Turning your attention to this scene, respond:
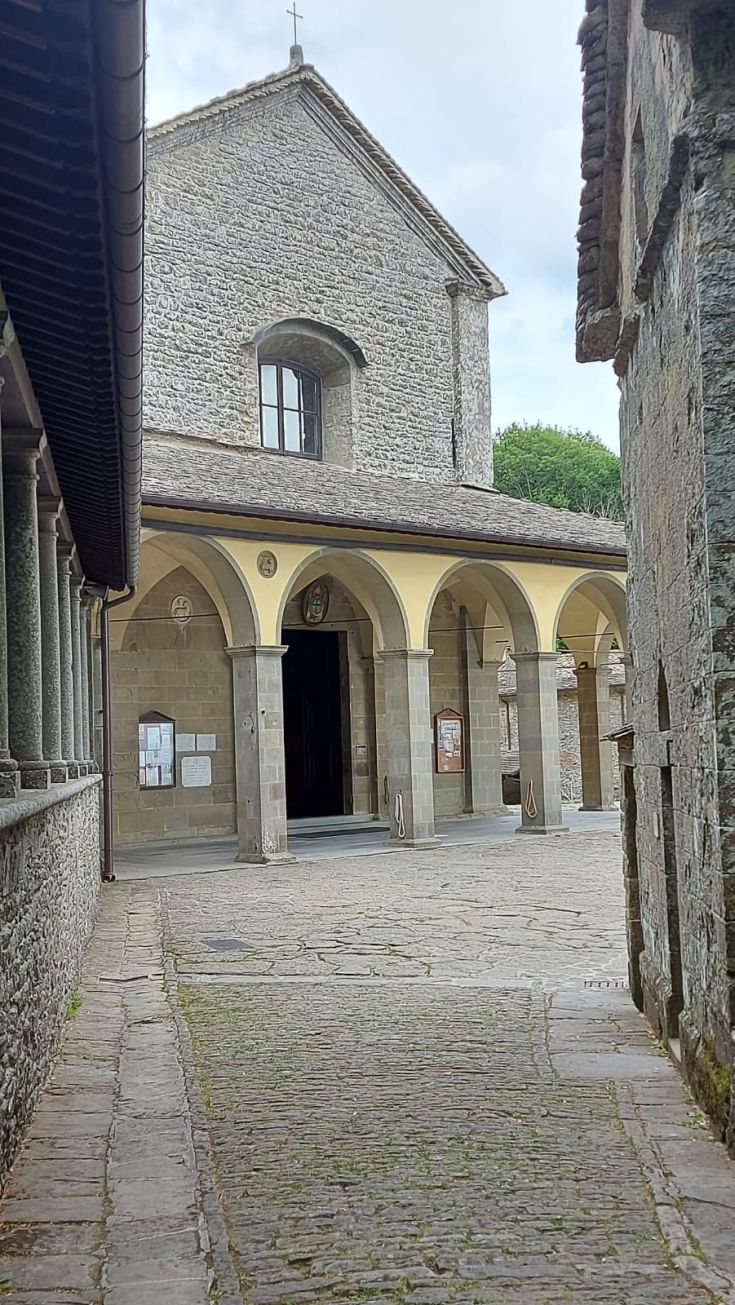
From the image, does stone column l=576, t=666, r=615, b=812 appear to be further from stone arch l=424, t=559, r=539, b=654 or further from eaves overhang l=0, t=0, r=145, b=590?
eaves overhang l=0, t=0, r=145, b=590

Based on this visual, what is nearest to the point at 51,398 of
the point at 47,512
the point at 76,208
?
the point at 47,512

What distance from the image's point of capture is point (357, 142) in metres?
21.8

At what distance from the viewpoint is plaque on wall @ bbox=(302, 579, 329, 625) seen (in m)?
21.1

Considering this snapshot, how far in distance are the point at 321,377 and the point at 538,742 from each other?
723 cm

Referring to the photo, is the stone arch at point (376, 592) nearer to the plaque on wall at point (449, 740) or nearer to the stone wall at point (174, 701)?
the stone wall at point (174, 701)

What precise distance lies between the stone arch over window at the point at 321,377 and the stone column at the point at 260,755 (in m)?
5.65

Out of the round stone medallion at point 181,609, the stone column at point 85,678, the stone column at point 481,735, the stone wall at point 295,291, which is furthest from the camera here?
the stone column at point 481,735

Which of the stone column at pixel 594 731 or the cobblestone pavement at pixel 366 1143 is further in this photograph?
the stone column at pixel 594 731

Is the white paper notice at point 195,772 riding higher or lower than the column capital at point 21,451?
lower

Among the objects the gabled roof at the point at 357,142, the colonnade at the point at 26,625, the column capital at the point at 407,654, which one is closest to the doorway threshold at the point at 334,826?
the column capital at the point at 407,654

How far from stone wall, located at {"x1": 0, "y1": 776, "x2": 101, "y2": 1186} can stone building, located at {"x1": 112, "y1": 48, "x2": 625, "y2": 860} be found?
6.93m

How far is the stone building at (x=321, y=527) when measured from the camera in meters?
16.0

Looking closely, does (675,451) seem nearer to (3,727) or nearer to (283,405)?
(3,727)

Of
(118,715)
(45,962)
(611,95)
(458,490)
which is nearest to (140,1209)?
(45,962)
